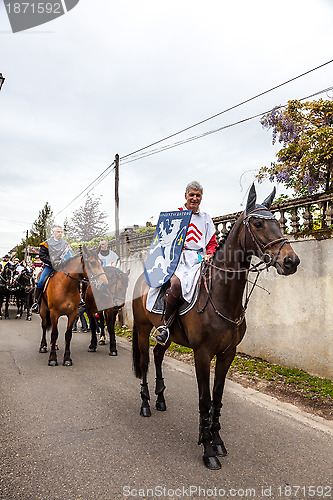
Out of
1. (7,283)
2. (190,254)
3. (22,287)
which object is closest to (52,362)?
(190,254)

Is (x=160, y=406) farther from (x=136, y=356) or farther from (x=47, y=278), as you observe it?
(x=47, y=278)

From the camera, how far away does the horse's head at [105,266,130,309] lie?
8688mm

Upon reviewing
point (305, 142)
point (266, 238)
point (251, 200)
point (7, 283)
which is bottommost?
point (7, 283)

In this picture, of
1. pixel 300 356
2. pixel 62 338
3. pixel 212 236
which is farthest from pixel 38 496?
pixel 62 338

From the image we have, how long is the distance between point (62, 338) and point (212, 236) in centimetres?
718

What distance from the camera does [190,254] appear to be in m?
4.25

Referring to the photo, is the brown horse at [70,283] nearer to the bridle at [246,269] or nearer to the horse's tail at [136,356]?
the horse's tail at [136,356]

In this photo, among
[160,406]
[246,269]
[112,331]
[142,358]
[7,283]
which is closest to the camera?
[246,269]

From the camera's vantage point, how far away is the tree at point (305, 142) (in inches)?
325

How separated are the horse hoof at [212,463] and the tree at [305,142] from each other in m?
6.96

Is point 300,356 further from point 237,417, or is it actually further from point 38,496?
point 38,496

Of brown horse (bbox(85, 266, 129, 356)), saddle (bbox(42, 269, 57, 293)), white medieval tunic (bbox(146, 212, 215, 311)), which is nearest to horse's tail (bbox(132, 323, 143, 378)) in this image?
white medieval tunic (bbox(146, 212, 215, 311))

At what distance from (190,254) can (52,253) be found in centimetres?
476

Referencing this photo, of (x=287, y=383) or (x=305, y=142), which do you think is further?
(x=305, y=142)
